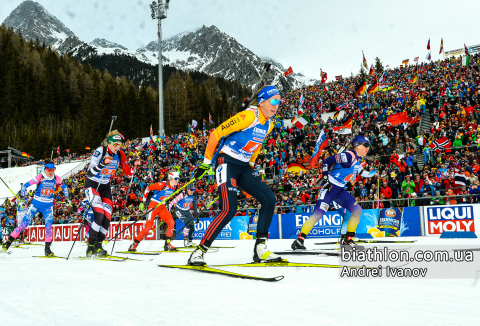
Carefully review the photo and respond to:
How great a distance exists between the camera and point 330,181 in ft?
21.3

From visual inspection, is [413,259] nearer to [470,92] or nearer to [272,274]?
[272,274]

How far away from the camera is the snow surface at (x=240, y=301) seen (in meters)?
1.76

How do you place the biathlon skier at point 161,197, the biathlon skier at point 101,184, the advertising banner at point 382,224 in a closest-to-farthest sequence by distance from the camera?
the biathlon skier at point 101,184 → the biathlon skier at point 161,197 → the advertising banner at point 382,224

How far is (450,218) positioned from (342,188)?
6.40 m

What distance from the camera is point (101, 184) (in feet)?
21.7

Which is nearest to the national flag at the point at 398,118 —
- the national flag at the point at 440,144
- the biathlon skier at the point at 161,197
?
the national flag at the point at 440,144

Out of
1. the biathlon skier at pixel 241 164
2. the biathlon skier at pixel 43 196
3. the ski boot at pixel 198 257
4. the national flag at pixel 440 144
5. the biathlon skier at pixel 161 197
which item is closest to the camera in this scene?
the ski boot at pixel 198 257

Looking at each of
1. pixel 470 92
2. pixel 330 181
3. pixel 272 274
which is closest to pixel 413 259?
pixel 272 274

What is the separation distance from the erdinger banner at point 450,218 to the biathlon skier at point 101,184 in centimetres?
928

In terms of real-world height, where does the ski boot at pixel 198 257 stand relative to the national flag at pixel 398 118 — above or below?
below

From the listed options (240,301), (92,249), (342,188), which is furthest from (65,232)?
(240,301)

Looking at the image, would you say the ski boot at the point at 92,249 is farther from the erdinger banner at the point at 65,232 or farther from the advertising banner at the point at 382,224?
the erdinger banner at the point at 65,232

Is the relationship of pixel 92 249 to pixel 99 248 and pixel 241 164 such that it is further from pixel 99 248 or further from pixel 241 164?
pixel 241 164

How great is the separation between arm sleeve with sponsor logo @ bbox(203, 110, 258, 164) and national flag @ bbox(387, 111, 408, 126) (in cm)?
1355
